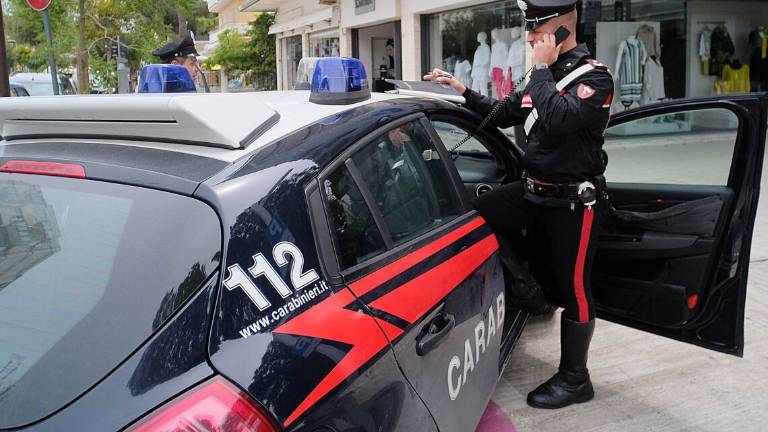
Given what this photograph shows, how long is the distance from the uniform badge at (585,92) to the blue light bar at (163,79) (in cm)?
178

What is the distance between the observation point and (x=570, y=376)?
309cm

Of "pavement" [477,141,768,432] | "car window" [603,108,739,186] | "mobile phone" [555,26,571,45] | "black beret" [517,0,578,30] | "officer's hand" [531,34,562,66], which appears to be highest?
"black beret" [517,0,578,30]

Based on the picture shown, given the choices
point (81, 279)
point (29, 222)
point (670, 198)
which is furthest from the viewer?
point (670, 198)

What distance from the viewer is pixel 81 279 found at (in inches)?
61.0

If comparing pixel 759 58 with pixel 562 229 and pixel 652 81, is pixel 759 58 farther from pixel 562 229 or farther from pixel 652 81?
pixel 562 229

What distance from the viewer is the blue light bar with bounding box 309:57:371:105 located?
2340 mm

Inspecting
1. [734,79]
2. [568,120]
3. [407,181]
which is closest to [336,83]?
[407,181]

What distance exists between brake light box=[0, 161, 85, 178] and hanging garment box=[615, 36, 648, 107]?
1167 centimetres

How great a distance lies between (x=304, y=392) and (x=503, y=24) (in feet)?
41.1

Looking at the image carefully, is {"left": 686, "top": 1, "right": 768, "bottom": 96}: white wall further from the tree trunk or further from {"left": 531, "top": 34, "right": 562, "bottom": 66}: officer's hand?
{"left": 531, "top": 34, "right": 562, "bottom": 66}: officer's hand

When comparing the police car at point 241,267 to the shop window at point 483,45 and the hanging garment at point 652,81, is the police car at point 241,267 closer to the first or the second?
the shop window at point 483,45

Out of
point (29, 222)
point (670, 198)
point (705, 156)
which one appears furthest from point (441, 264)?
point (705, 156)

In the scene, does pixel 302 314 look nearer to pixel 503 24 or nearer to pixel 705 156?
pixel 705 156

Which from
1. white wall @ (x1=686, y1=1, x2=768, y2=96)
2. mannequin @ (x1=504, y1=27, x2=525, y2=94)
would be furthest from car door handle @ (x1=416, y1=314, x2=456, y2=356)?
white wall @ (x1=686, y1=1, x2=768, y2=96)
